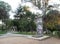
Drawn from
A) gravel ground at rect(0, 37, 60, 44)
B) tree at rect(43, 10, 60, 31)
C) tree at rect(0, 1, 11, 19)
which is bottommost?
gravel ground at rect(0, 37, 60, 44)

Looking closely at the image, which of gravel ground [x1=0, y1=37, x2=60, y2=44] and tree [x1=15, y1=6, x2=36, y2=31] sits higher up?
tree [x1=15, y1=6, x2=36, y2=31]

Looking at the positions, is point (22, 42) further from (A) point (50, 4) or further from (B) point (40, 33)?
(A) point (50, 4)

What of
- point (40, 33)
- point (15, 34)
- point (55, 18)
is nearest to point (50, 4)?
point (55, 18)

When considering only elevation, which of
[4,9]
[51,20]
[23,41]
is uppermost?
[4,9]

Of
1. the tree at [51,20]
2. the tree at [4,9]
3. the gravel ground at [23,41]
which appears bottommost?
the gravel ground at [23,41]

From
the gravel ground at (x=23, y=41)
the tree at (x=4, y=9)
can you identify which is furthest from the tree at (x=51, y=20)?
the tree at (x=4, y=9)

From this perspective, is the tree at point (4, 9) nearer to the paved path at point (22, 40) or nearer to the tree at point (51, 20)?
the paved path at point (22, 40)

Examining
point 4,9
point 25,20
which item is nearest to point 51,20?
point 25,20

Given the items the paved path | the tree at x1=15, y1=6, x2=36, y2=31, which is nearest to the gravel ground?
the paved path

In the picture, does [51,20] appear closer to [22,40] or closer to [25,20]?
[25,20]

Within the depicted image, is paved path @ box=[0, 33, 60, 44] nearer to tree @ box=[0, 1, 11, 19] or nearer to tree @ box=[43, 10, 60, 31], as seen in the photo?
tree @ box=[43, 10, 60, 31]

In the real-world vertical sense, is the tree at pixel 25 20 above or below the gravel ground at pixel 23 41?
above

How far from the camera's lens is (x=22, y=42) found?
348 centimetres

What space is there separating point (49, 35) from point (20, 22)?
455mm
